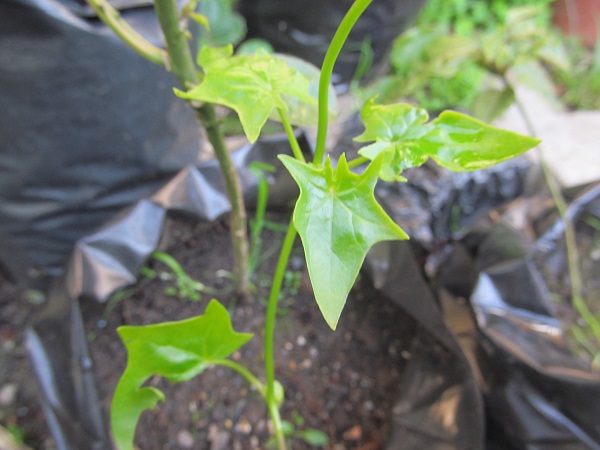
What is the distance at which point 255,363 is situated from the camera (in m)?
0.70

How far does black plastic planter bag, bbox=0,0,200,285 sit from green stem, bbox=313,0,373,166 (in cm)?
47

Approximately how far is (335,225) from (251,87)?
127 millimetres

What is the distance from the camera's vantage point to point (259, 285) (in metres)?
0.77

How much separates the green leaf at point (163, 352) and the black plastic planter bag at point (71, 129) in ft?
1.44

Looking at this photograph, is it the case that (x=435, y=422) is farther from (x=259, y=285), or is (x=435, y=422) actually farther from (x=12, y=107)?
(x=12, y=107)

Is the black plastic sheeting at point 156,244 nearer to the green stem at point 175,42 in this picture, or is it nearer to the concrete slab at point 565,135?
the green stem at point 175,42

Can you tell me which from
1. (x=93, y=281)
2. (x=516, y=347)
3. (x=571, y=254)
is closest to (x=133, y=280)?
(x=93, y=281)

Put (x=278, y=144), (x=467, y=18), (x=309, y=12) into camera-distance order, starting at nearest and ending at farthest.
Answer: (x=278, y=144) → (x=309, y=12) → (x=467, y=18)

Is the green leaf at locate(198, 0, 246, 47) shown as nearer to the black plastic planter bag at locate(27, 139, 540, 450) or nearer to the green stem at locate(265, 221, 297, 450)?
the black plastic planter bag at locate(27, 139, 540, 450)

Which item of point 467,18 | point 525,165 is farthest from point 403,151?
point 467,18

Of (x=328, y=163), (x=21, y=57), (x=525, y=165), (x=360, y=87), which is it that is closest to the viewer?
(x=328, y=163)

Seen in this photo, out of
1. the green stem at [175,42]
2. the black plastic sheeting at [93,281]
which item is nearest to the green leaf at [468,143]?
the green stem at [175,42]

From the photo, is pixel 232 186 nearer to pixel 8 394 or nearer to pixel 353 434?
pixel 353 434

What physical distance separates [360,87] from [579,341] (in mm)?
841
